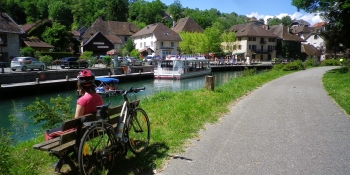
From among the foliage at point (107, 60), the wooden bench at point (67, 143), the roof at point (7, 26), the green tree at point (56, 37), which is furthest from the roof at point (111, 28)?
the wooden bench at point (67, 143)

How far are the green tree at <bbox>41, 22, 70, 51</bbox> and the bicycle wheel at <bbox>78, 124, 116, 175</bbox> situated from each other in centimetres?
5507

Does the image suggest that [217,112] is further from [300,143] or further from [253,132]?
[300,143]

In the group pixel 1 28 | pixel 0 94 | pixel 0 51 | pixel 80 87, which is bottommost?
pixel 0 94

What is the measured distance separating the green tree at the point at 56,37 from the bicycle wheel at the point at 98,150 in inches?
2168

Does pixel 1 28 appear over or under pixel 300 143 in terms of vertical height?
over

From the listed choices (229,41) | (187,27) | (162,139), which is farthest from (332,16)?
(187,27)

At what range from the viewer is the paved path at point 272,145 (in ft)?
16.0

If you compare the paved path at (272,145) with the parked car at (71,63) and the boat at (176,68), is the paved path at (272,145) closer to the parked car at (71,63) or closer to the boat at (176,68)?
the parked car at (71,63)

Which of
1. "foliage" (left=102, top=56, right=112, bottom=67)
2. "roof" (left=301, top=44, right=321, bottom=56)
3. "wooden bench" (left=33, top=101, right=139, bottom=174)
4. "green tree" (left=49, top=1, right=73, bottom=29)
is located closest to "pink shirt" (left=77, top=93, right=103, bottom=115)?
"wooden bench" (left=33, top=101, right=139, bottom=174)

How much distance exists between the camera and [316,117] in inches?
347

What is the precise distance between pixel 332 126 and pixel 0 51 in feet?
148

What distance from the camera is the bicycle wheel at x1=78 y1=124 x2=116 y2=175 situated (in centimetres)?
418

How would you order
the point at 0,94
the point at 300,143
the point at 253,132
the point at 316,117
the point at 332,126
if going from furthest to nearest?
the point at 0,94 < the point at 316,117 < the point at 332,126 < the point at 253,132 < the point at 300,143

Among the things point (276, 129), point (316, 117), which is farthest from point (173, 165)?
point (316, 117)
